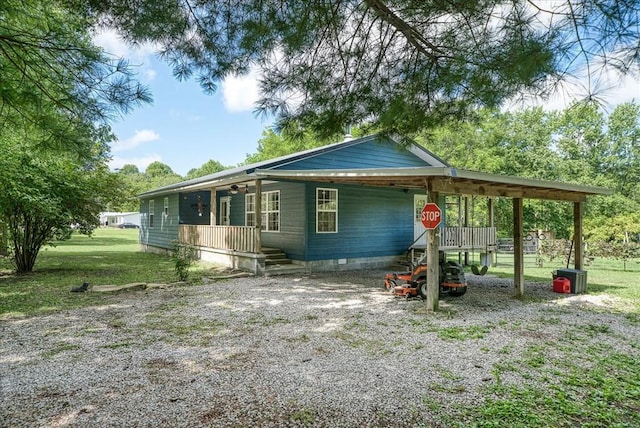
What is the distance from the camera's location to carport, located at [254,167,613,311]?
6348 mm

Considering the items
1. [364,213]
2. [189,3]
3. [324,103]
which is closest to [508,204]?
[364,213]

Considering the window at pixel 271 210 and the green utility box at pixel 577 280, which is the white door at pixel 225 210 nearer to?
the window at pixel 271 210

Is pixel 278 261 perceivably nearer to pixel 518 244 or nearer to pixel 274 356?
pixel 518 244

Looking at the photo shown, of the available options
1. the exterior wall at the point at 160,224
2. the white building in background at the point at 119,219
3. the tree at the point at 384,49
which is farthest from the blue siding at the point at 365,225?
the white building in background at the point at 119,219

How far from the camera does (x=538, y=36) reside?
329 cm

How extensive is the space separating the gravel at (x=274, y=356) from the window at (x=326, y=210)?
4.19 m

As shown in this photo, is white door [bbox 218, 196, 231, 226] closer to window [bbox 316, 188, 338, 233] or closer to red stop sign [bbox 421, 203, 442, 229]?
window [bbox 316, 188, 338, 233]

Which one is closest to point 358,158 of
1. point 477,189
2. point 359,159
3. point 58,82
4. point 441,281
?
point 359,159

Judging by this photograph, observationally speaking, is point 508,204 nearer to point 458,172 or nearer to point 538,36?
point 458,172

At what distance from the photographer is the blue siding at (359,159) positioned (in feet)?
38.3

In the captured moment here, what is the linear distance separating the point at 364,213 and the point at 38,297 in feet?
28.8

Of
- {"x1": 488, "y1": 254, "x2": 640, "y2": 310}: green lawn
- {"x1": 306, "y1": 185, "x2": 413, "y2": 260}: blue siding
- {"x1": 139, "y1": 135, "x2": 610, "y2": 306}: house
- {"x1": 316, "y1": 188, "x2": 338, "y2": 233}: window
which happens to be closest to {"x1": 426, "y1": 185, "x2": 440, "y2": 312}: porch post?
{"x1": 139, "y1": 135, "x2": 610, "y2": 306}: house

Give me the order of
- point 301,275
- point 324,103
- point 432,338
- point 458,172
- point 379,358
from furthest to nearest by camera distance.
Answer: point 301,275
point 458,172
point 324,103
point 432,338
point 379,358

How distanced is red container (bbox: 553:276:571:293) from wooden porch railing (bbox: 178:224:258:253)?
24.2ft
